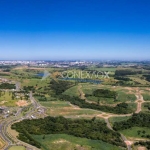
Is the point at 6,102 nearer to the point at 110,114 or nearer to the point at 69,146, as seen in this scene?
the point at 110,114

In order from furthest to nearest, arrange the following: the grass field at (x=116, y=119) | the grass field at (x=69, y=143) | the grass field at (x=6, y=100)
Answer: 1. the grass field at (x=6, y=100)
2. the grass field at (x=116, y=119)
3. the grass field at (x=69, y=143)

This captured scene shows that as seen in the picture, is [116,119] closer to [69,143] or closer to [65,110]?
[65,110]

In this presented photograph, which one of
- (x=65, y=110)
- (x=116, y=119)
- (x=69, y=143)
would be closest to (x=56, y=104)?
(x=65, y=110)

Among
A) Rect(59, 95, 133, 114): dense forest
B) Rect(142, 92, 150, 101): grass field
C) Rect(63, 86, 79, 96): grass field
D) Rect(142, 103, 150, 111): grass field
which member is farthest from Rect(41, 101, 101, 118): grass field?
Rect(142, 92, 150, 101): grass field

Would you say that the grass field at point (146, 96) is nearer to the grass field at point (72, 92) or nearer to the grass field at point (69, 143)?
the grass field at point (72, 92)

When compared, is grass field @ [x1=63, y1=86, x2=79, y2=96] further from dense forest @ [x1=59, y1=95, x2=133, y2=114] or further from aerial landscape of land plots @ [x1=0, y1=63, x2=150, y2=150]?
dense forest @ [x1=59, y1=95, x2=133, y2=114]

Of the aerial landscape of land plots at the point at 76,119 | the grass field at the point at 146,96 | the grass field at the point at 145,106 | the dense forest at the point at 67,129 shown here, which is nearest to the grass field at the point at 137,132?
the aerial landscape of land plots at the point at 76,119
